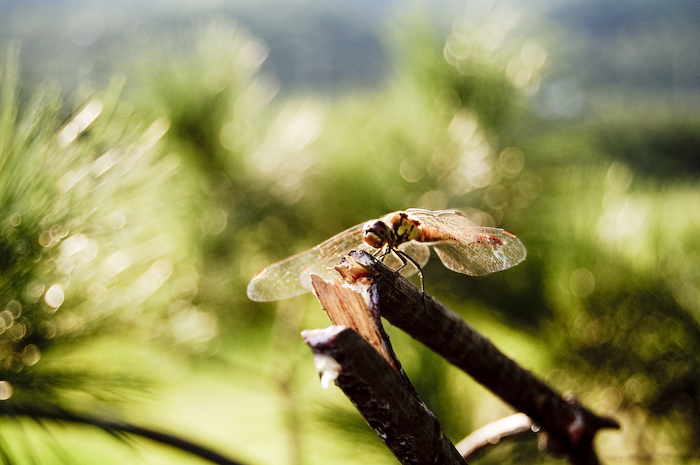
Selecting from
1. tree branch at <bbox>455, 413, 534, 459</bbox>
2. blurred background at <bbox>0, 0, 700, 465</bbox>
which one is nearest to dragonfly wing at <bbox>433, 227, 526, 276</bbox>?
tree branch at <bbox>455, 413, 534, 459</bbox>

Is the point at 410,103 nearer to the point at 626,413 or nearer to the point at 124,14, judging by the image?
the point at 626,413

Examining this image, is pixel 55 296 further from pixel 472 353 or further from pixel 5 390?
pixel 472 353

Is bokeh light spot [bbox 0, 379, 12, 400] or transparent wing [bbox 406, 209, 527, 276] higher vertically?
transparent wing [bbox 406, 209, 527, 276]

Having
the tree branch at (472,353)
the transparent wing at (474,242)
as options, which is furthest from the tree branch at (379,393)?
the transparent wing at (474,242)

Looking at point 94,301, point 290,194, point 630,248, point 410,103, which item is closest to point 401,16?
point 410,103

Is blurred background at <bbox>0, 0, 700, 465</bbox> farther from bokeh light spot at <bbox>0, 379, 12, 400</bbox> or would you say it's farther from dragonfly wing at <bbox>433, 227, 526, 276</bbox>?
dragonfly wing at <bbox>433, 227, 526, 276</bbox>

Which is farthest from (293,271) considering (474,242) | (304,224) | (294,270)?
(304,224)
